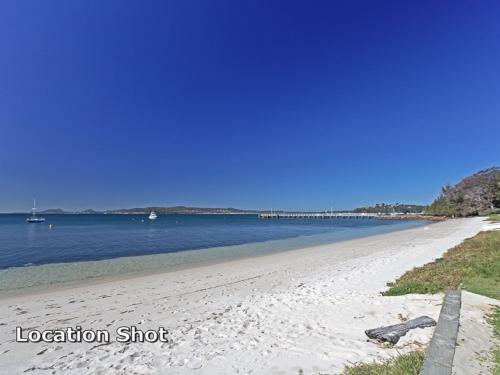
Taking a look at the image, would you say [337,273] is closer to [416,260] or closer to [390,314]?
[416,260]

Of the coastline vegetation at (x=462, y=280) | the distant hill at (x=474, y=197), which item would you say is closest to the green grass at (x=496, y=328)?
the coastline vegetation at (x=462, y=280)

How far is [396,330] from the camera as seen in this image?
17.2 feet

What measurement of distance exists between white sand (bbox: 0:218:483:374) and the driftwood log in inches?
6.1

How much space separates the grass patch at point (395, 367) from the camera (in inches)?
146

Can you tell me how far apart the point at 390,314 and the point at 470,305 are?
5.40 ft

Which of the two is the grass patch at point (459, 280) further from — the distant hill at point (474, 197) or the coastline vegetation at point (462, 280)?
the distant hill at point (474, 197)

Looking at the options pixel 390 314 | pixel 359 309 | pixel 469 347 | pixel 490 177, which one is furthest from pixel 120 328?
pixel 490 177

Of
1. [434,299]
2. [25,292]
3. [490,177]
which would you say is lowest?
[25,292]

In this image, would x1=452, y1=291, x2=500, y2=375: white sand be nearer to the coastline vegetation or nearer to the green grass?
the green grass

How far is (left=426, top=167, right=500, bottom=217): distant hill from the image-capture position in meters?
85.7

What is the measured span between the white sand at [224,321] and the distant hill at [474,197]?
92.9 metres

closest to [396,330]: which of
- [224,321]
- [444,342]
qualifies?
[444,342]

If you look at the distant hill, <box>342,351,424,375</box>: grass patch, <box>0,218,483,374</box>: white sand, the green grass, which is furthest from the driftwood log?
the distant hill

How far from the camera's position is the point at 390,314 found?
641 centimetres
